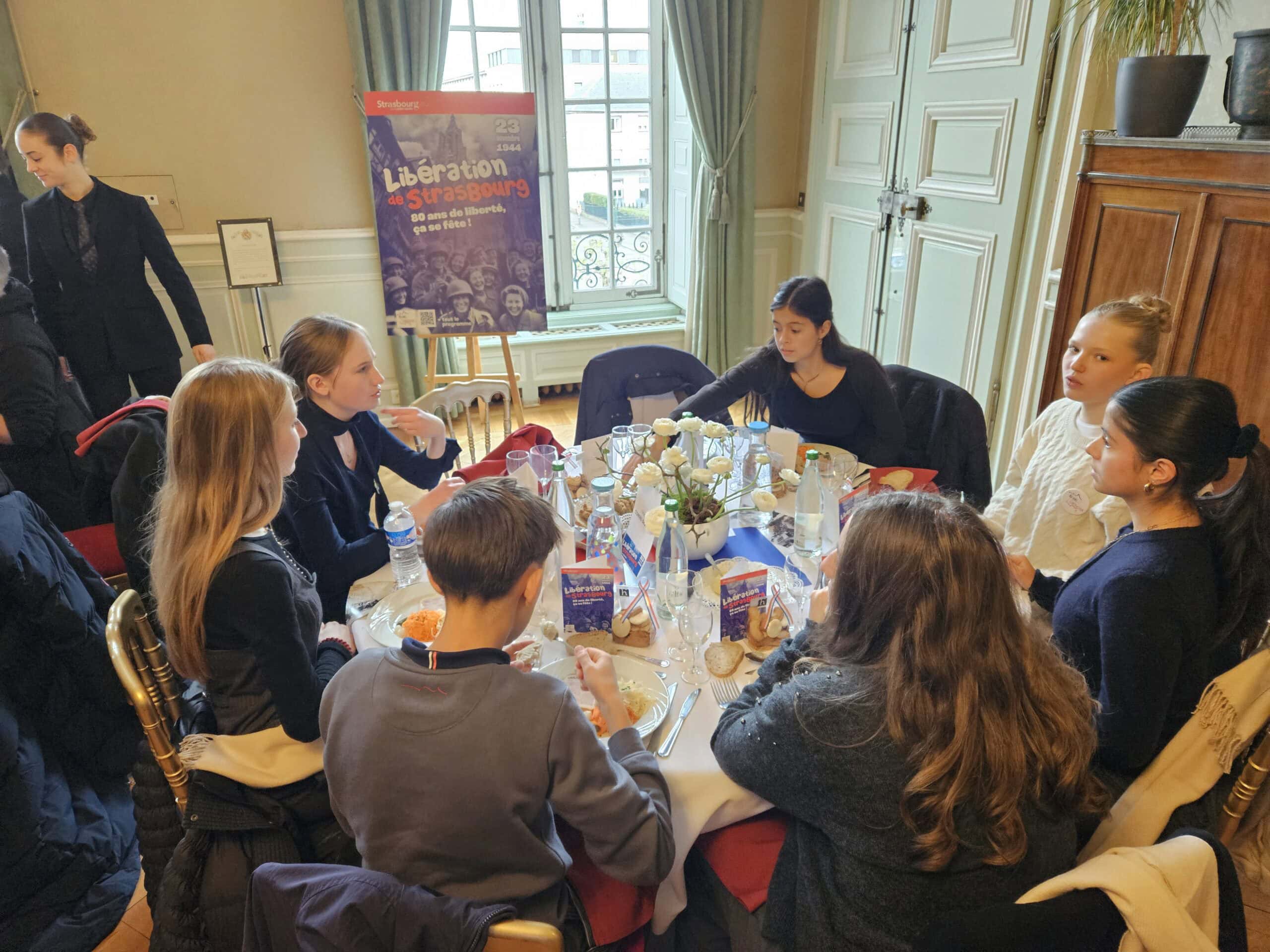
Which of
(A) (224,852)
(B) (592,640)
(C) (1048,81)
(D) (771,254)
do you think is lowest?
(A) (224,852)

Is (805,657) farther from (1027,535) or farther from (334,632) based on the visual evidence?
(1027,535)

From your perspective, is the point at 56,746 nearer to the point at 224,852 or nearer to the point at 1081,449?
the point at 224,852

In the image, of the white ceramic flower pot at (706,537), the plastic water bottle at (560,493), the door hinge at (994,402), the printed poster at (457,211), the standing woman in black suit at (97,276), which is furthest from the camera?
the printed poster at (457,211)

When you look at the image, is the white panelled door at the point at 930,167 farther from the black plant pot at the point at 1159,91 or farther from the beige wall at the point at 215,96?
the beige wall at the point at 215,96

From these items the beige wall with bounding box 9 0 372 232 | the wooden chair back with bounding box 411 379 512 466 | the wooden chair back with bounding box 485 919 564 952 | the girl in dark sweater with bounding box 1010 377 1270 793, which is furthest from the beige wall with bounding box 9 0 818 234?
the wooden chair back with bounding box 485 919 564 952

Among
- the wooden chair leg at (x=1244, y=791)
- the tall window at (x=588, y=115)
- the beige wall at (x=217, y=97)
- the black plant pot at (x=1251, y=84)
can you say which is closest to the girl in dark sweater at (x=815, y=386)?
the black plant pot at (x=1251, y=84)

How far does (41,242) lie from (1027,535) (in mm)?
3821

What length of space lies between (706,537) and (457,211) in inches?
104

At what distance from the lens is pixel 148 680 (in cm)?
131

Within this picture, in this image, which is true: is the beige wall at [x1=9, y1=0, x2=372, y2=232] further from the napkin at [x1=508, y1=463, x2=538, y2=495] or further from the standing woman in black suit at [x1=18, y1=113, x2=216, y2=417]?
the napkin at [x1=508, y1=463, x2=538, y2=495]

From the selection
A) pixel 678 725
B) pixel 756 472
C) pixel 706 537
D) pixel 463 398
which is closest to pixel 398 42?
pixel 463 398

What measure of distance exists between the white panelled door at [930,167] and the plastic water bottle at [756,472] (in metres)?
1.76

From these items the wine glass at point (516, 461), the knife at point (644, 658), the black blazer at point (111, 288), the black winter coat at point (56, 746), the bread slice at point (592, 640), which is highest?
the black blazer at point (111, 288)

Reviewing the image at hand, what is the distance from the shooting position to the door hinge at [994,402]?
136 inches
